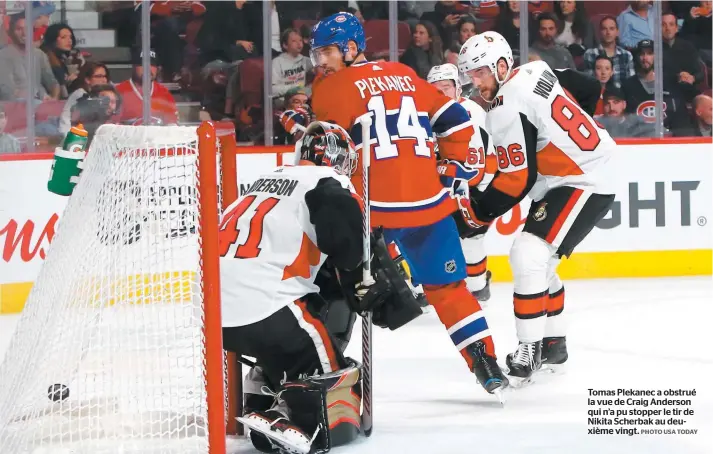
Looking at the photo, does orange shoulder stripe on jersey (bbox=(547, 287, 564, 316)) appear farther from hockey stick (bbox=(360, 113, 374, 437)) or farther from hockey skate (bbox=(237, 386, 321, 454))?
hockey skate (bbox=(237, 386, 321, 454))

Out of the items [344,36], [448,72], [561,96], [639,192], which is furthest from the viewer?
[639,192]

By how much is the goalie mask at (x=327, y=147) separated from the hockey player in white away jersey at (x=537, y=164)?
39.4 inches

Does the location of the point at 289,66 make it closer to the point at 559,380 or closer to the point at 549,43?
the point at 549,43

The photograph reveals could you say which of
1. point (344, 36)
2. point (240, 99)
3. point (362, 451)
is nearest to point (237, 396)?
point (362, 451)

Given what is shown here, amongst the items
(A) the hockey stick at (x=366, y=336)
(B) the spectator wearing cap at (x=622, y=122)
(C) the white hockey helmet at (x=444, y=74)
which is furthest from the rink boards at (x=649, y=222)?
(A) the hockey stick at (x=366, y=336)

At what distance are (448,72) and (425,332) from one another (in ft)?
4.23

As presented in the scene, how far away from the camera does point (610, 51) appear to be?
24.0 ft

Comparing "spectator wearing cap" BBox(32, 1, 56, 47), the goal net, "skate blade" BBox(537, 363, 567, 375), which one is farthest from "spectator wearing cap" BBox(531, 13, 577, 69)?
the goal net

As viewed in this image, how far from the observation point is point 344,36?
3.76 metres

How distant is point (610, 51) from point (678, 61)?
0.42 metres

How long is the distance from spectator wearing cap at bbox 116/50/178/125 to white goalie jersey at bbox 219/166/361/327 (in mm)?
3656

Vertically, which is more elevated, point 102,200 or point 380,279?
point 102,200

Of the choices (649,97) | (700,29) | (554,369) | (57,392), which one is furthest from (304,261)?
(700,29)

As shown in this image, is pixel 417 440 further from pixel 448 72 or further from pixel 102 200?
pixel 448 72
